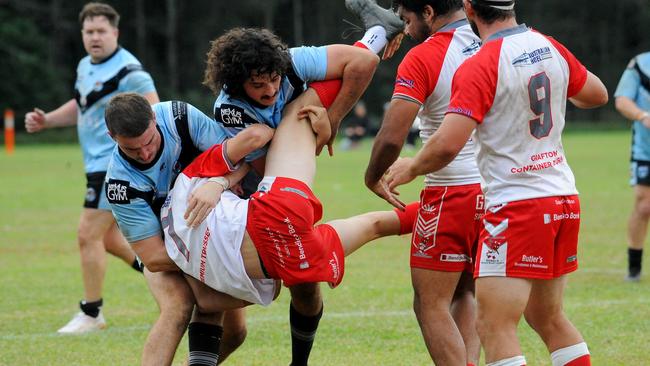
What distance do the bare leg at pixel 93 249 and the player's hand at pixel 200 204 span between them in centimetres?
317

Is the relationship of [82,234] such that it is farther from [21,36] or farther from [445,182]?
[21,36]

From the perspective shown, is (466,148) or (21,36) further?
(21,36)

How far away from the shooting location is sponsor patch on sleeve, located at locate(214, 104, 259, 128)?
507 cm

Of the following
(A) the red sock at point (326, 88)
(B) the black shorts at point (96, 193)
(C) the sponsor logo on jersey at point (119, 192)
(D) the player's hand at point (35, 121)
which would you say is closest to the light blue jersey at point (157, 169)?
(C) the sponsor logo on jersey at point (119, 192)

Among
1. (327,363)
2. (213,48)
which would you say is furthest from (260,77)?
(327,363)

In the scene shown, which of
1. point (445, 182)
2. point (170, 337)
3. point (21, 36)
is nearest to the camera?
point (170, 337)

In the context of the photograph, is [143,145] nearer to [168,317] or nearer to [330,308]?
[168,317]

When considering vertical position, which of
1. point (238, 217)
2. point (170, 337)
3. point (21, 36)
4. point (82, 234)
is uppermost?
point (238, 217)

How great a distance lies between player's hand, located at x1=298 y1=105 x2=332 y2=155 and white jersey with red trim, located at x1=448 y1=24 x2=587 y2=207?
948 mm

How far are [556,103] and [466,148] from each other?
2.78 ft

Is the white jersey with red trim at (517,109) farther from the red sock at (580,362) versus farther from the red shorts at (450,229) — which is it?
the red sock at (580,362)

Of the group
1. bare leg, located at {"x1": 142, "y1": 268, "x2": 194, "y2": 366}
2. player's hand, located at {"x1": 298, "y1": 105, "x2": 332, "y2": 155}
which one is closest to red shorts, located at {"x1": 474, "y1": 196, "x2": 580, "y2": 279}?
player's hand, located at {"x1": 298, "y1": 105, "x2": 332, "y2": 155}

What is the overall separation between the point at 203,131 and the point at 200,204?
0.53m

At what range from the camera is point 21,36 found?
155 feet
